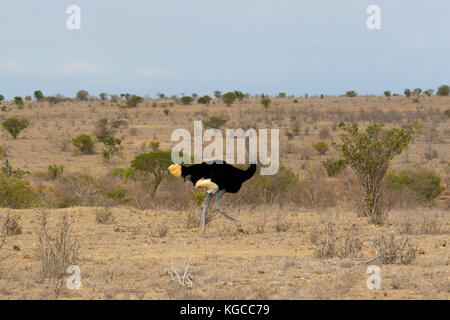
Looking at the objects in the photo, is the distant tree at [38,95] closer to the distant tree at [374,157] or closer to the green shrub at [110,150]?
the green shrub at [110,150]

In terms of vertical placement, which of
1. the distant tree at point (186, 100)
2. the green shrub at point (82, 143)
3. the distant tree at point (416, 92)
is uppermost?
the distant tree at point (416, 92)

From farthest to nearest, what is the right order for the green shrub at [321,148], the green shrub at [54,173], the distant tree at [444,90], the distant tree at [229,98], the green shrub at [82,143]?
the distant tree at [444,90], the distant tree at [229,98], the green shrub at [321,148], the green shrub at [82,143], the green shrub at [54,173]

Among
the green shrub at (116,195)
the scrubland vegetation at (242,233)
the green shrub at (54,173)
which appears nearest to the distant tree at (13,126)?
the scrubland vegetation at (242,233)

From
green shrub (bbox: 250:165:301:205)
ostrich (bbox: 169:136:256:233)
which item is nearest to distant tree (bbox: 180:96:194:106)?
green shrub (bbox: 250:165:301:205)

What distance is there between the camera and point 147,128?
37.5 m

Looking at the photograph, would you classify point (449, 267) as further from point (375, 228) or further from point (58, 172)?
point (58, 172)

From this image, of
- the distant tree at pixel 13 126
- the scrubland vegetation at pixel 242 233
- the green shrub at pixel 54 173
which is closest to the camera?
the scrubland vegetation at pixel 242 233

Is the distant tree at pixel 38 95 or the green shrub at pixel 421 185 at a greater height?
the distant tree at pixel 38 95

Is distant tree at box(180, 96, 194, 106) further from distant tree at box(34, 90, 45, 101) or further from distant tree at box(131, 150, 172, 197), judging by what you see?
distant tree at box(131, 150, 172, 197)

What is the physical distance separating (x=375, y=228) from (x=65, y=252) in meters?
5.84

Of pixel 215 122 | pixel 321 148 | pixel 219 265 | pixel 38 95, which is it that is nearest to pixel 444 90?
pixel 215 122

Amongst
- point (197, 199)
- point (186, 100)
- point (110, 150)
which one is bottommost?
point (197, 199)

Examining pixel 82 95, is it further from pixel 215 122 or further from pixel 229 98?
pixel 215 122
